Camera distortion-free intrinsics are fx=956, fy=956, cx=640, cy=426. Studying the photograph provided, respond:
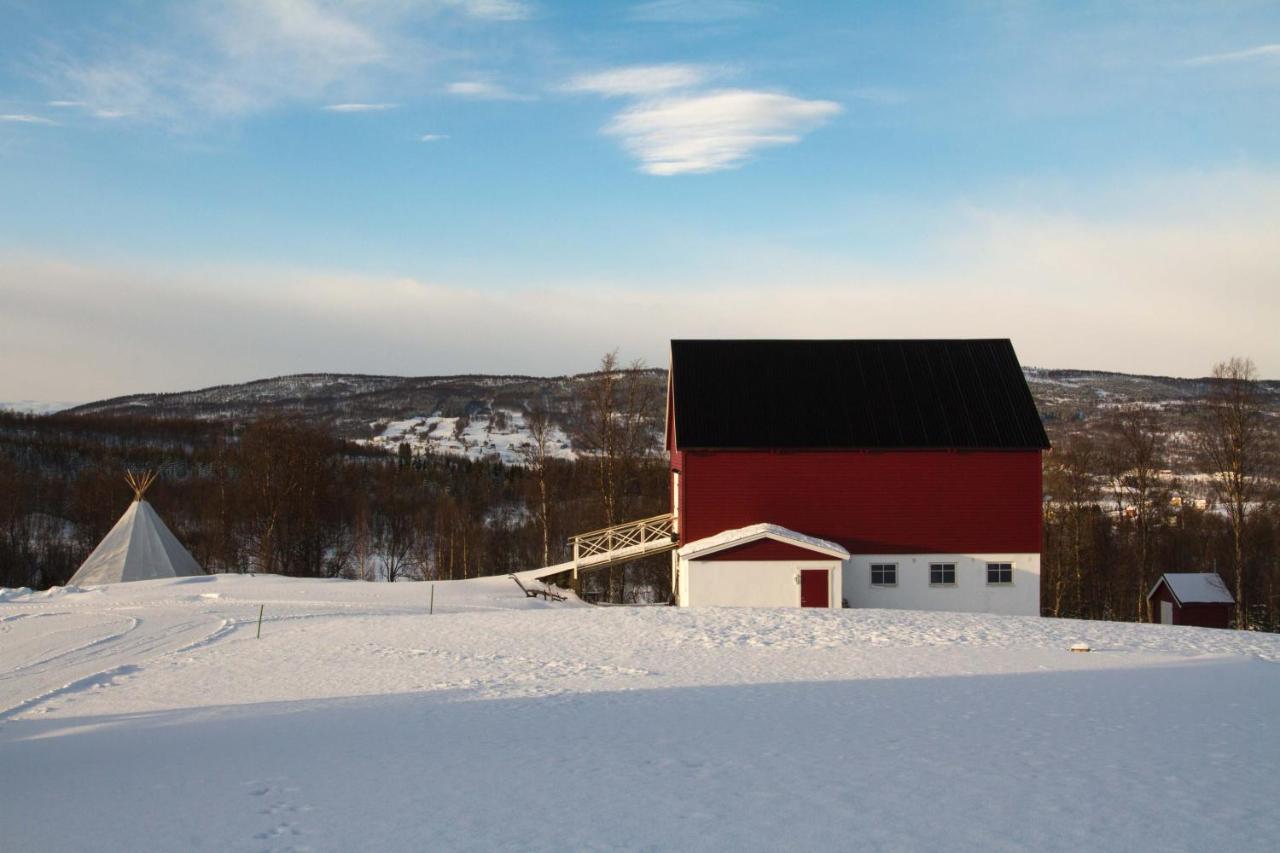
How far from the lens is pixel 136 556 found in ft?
114

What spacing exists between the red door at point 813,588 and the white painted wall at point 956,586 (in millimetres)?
1377

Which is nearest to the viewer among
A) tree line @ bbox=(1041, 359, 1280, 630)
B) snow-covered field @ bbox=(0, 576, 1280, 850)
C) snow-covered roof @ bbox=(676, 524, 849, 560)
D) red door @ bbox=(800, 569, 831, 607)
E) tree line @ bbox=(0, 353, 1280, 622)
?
snow-covered field @ bbox=(0, 576, 1280, 850)

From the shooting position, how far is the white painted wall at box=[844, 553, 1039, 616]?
87.6ft

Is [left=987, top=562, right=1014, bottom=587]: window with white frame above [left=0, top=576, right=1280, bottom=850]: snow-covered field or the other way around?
→ above

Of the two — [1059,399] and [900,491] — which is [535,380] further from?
[900,491]

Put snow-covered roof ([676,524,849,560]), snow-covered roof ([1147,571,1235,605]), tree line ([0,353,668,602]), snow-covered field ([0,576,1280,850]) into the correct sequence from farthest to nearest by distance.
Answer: tree line ([0,353,668,602]), snow-covered roof ([1147,571,1235,605]), snow-covered roof ([676,524,849,560]), snow-covered field ([0,576,1280,850])

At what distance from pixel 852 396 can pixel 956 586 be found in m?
6.13

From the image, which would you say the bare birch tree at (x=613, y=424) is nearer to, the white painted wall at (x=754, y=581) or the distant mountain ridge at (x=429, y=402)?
the white painted wall at (x=754, y=581)

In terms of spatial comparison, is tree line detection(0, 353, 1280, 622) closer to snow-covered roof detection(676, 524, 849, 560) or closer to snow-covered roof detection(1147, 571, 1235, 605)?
snow-covered roof detection(1147, 571, 1235, 605)

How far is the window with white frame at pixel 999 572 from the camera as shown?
88.1 feet

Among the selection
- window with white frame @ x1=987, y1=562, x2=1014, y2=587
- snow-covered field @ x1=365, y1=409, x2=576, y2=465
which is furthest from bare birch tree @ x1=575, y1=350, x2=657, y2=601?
snow-covered field @ x1=365, y1=409, x2=576, y2=465

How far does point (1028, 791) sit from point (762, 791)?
7.79 ft

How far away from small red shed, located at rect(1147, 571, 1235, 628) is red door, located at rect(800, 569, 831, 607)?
17907mm

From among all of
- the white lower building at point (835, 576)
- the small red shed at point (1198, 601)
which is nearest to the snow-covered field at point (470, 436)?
the small red shed at point (1198, 601)
